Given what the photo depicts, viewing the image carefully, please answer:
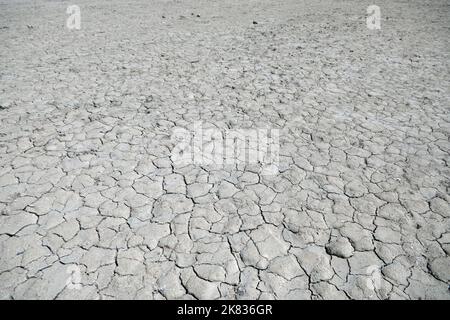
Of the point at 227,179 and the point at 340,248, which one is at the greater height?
the point at 227,179

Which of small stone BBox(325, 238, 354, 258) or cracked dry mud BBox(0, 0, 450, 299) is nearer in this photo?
cracked dry mud BBox(0, 0, 450, 299)

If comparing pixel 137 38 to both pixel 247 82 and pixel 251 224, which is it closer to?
pixel 247 82

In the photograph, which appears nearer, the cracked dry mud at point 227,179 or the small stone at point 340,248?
the cracked dry mud at point 227,179

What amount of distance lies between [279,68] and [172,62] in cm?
240

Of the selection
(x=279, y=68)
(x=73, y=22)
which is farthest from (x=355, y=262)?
(x=73, y=22)

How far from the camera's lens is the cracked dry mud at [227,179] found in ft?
7.89

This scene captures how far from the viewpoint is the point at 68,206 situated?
3.02 metres

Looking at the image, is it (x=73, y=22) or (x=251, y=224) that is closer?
(x=251, y=224)

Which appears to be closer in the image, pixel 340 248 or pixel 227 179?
pixel 340 248

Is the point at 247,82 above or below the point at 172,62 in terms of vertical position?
below

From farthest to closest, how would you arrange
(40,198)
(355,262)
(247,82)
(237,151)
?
(247,82), (237,151), (40,198), (355,262)

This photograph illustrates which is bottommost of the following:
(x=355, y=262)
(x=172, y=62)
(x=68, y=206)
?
(x=355, y=262)

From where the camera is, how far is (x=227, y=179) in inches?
134

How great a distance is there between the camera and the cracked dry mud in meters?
2.40
